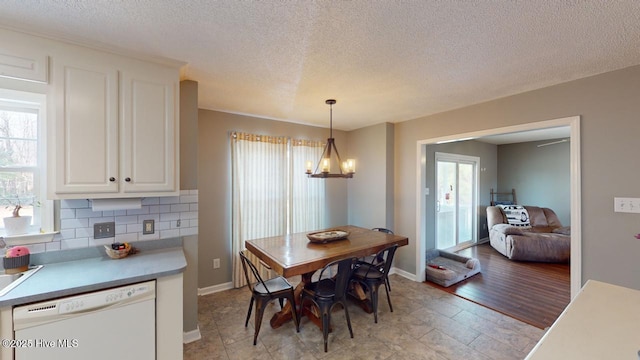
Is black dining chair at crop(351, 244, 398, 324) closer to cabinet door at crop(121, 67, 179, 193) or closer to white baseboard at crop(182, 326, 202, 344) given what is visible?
white baseboard at crop(182, 326, 202, 344)

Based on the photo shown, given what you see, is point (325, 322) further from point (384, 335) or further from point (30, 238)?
point (30, 238)

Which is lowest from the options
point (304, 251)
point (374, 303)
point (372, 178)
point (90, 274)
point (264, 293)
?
point (374, 303)

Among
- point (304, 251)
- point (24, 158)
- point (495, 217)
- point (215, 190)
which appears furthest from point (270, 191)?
point (495, 217)

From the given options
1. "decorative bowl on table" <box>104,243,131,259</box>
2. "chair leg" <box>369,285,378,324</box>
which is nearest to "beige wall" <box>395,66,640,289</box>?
"chair leg" <box>369,285,378,324</box>

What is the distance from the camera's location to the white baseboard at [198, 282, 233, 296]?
3038 millimetres

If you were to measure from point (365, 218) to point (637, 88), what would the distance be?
3084mm

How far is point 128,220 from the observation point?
197cm

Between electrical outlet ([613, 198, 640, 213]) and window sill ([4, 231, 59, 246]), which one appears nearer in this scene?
window sill ([4, 231, 59, 246])

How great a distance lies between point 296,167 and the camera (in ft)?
12.4

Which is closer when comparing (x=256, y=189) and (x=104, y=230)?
(x=104, y=230)

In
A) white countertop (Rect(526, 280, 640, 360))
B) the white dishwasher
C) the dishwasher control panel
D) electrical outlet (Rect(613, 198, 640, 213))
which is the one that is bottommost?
the white dishwasher

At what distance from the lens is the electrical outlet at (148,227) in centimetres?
203

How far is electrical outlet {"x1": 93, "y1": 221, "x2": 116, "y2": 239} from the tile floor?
1147 mm

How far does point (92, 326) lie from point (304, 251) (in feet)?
4.97
